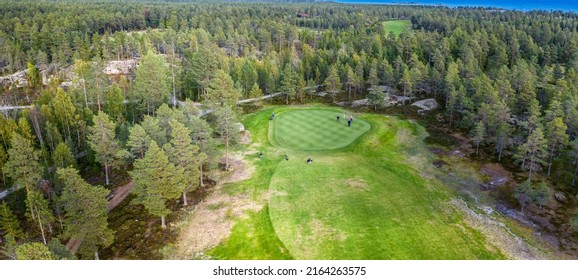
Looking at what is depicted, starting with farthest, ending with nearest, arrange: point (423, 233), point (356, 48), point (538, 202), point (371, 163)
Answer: point (356, 48)
point (371, 163)
point (538, 202)
point (423, 233)

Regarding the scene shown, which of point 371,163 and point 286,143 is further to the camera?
point 286,143

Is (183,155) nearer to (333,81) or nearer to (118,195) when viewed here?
(118,195)

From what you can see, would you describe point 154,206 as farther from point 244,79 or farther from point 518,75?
point 518,75

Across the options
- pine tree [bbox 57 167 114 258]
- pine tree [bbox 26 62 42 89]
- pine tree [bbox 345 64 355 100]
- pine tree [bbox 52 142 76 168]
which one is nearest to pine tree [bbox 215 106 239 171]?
pine tree [bbox 57 167 114 258]

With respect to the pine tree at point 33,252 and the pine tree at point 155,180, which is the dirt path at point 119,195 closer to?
the pine tree at point 155,180

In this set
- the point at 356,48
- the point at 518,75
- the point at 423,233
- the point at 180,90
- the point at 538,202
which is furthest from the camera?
the point at 356,48

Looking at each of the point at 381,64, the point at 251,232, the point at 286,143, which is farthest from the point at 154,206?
the point at 381,64

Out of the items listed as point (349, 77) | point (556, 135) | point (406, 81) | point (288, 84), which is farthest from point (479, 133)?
point (288, 84)
